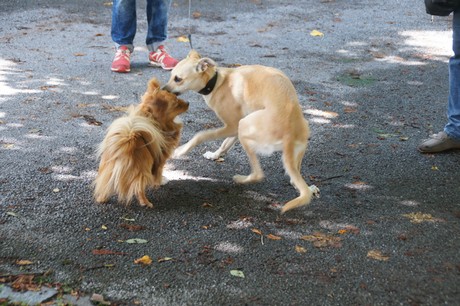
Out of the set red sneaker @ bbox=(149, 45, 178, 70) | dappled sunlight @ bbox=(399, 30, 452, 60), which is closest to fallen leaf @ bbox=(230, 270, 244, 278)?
red sneaker @ bbox=(149, 45, 178, 70)

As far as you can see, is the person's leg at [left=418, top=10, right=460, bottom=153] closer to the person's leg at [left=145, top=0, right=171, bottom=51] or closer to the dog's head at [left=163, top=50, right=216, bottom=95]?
the dog's head at [left=163, top=50, right=216, bottom=95]

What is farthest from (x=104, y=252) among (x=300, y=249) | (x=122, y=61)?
(x=122, y=61)

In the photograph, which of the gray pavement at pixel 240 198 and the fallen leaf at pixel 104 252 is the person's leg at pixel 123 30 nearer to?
the gray pavement at pixel 240 198

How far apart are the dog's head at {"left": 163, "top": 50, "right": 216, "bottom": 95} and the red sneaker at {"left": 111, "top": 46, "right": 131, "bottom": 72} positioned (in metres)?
2.44

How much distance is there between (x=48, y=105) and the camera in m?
5.82

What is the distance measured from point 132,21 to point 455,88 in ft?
12.7

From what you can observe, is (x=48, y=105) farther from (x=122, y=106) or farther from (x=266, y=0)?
(x=266, y=0)

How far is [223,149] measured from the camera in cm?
485

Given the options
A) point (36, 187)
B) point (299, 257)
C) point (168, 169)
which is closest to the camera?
point (299, 257)

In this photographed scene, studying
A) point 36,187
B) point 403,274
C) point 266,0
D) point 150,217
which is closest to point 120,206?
point 150,217

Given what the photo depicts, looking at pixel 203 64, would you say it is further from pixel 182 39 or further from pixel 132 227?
pixel 182 39

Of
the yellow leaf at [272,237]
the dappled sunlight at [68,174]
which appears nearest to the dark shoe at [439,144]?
the yellow leaf at [272,237]

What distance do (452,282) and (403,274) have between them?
262 millimetres

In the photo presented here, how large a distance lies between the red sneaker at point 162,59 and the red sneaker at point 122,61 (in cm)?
34
